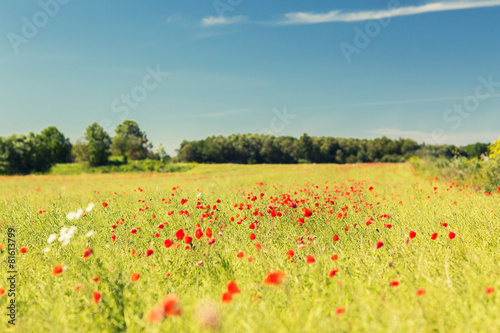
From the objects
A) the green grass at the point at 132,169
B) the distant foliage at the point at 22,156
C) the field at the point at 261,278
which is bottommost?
the field at the point at 261,278

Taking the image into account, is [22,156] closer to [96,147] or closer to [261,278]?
[96,147]

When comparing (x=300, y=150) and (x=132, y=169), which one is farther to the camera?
(x=300, y=150)

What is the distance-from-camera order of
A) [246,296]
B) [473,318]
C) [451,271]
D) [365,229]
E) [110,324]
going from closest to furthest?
A: [473,318]
[110,324]
[246,296]
[451,271]
[365,229]

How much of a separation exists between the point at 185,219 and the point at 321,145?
88.2 metres

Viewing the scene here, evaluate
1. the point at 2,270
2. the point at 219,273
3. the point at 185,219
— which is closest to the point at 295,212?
the point at 185,219

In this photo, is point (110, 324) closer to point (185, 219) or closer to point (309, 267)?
point (309, 267)

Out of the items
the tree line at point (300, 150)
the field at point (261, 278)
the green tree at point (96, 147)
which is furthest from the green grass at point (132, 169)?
the field at point (261, 278)

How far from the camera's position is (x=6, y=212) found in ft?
23.7

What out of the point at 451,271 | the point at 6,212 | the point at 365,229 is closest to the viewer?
the point at 451,271

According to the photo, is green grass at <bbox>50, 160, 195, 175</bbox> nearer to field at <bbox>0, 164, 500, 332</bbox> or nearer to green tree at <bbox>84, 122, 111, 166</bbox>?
green tree at <bbox>84, 122, 111, 166</bbox>

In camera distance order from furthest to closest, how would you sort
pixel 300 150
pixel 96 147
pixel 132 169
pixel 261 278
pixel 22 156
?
pixel 300 150 → pixel 96 147 → pixel 22 156 → pixel 132 169 → pixel 261 278

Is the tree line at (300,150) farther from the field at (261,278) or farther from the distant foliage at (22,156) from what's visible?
the field at (261,278)

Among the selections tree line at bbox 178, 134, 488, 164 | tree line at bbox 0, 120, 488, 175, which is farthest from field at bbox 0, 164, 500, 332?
tree line at bbox 178, 134, 488, 164

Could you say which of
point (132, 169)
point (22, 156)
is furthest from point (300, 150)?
point (22, 156)
